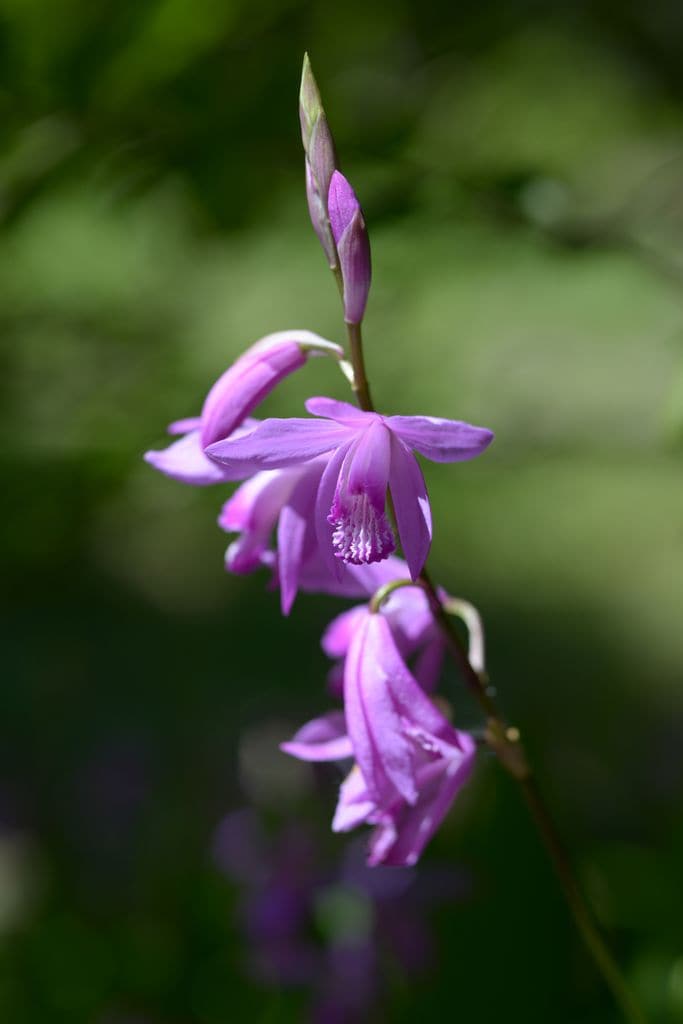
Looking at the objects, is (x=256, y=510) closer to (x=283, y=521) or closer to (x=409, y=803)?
(x=283, y=521)

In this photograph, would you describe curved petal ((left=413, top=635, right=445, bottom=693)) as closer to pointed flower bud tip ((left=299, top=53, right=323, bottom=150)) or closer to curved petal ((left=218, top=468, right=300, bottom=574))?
curved petal ((left=218, top=468, right=300, bottom=574))

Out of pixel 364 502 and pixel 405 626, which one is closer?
pixel 364 502

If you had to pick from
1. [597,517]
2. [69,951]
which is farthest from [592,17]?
[597,517]

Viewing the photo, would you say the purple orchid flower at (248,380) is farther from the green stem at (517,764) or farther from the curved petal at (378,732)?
the curved petal at (378,732)

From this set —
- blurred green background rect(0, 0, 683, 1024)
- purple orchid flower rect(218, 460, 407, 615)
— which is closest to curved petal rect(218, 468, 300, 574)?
purple orchid flower rect(218, 460, 407, 615)

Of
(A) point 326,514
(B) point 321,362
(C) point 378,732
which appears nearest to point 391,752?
(C) point 378,732

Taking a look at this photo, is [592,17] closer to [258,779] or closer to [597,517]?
[258,779]
